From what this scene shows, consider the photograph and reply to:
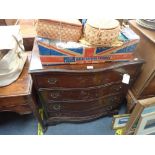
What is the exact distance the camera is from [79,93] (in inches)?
50.5

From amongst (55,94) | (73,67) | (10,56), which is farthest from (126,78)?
(10,56)

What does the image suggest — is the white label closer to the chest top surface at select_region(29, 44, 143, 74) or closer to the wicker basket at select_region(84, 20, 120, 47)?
the chest top surface at select_region(29, 44, 143, 74)

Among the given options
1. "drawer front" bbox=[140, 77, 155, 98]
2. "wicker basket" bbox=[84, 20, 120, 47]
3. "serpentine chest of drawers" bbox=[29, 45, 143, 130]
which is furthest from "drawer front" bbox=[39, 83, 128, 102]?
"wicker basket" bbox=[84, 20, 120, 47]

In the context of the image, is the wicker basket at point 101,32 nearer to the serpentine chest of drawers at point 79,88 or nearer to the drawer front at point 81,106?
the serpentine chest of drawers at point 79,88

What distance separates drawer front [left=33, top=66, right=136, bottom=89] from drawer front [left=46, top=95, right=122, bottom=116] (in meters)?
0.22

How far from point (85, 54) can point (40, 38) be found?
31 centimetres

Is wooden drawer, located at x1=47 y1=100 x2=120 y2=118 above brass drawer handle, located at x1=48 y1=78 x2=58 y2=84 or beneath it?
beneath

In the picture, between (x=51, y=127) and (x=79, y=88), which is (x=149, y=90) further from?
(x=51, y=127)

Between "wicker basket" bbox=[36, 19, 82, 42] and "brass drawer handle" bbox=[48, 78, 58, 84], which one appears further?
"brass drawer handle" bbox=[48, 78, 58, 84]

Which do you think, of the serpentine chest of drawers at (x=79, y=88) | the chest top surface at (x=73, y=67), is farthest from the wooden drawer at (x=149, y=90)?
the chest top surface at (x=73, y=67)

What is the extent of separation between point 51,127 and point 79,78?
0.73m

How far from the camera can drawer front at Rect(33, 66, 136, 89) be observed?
111 cm

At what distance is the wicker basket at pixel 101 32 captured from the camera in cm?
95

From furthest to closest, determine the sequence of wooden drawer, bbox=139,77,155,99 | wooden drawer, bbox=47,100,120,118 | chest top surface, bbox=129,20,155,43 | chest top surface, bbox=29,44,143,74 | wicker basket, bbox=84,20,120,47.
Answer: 1. wooden drawer, bbox=47,100,120,118
2. wooden drawer, bbox=139,77,155,99
3. chest top surface, bbox=129,20,155,43
4. chest top surface, bbox=29,44,143,74
5. wicker basket, bbox=84,20,120,47
